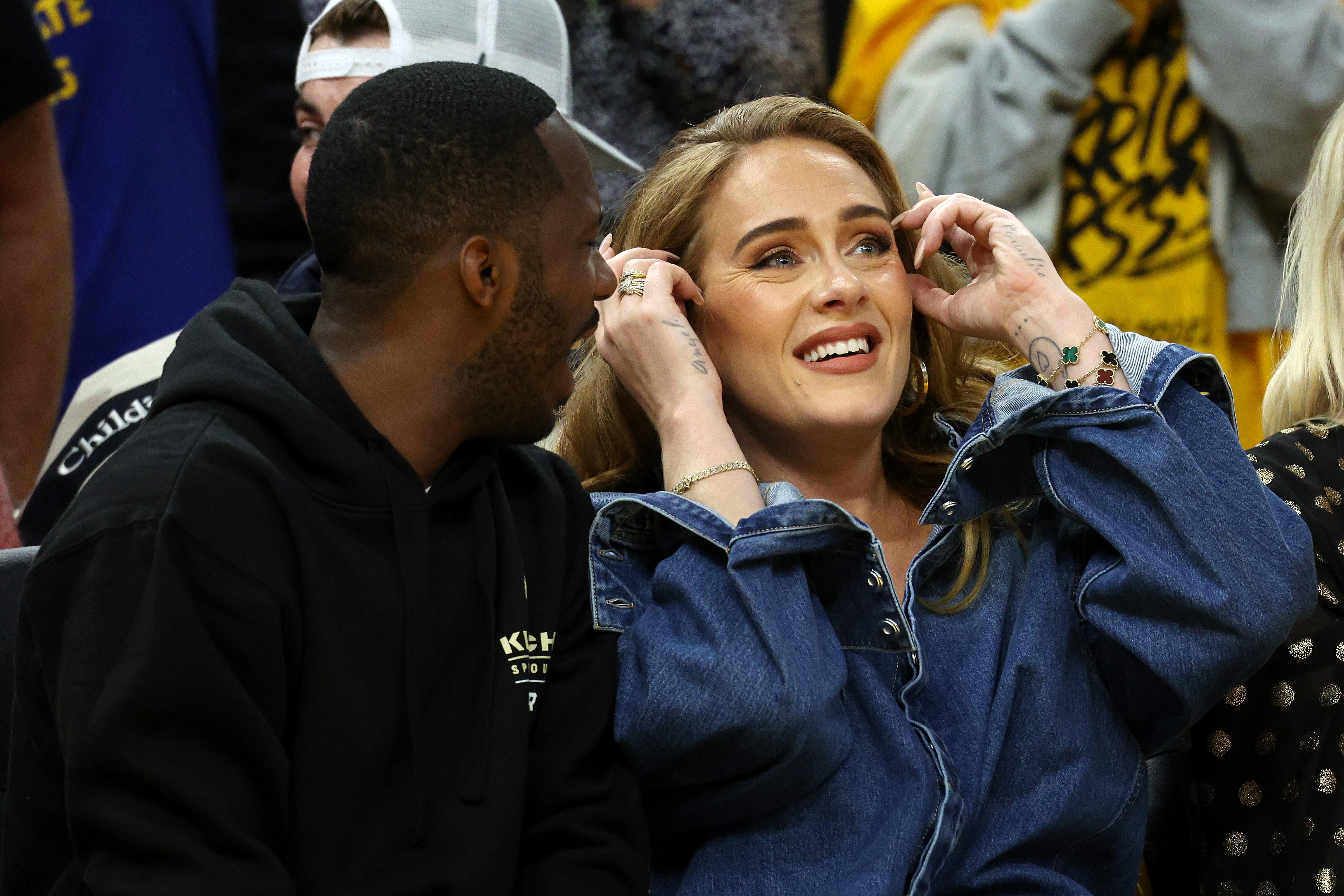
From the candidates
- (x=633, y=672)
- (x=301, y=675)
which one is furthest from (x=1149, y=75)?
(x=301, y=675)

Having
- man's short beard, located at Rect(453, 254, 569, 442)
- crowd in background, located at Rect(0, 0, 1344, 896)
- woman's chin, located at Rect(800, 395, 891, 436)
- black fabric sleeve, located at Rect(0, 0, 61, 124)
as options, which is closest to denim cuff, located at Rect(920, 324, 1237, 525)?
woman's chin, located at Rect(800, 395, 891, 436)

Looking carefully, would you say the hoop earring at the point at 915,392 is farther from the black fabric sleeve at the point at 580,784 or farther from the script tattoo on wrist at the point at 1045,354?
the black fabric sleeve at the point at 580,784

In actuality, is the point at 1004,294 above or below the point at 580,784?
above

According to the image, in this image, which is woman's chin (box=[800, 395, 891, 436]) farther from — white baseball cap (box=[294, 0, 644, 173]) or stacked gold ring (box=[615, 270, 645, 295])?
white baseball cap (box=[294, 0, 644, 173])

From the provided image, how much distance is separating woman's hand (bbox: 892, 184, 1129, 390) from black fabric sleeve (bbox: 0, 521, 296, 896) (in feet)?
3.17

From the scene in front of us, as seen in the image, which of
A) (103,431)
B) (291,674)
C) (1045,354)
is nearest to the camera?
(291,674)

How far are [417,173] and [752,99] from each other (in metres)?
1.47

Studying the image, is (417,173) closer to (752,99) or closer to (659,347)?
(659,347)

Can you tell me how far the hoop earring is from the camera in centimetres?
192

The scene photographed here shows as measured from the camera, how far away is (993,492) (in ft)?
5.31

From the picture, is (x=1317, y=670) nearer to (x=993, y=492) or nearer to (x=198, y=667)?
(x=993, y=492)

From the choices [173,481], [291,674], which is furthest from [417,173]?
[291,674]

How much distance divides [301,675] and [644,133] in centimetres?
193

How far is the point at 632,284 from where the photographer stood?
5.76 feet
